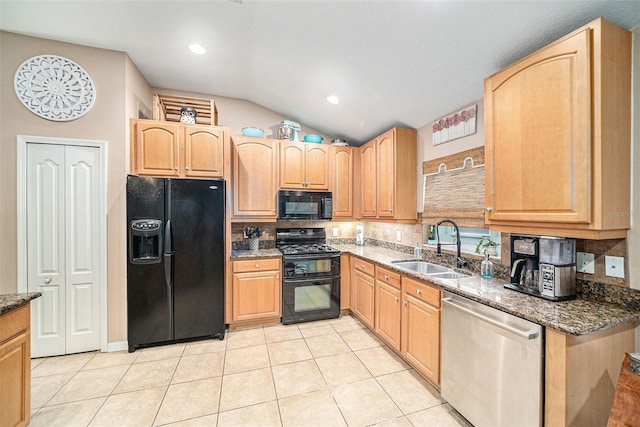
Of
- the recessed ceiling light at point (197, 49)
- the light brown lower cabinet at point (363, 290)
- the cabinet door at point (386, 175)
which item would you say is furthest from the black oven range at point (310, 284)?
the recessed ceiling light at point (197, 49)

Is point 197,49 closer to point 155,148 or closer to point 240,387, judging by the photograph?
point 155,148

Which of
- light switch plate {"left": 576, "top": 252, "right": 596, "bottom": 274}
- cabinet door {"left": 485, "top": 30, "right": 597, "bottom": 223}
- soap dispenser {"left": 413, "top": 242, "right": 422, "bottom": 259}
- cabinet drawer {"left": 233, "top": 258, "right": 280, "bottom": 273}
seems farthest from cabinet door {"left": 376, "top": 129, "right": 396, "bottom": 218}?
light switch plate {"left": 576, "top": 252, "right": 596, "bottom": 274}

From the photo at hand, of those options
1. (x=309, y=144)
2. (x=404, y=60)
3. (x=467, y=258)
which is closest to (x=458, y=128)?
(x=404, y=60)

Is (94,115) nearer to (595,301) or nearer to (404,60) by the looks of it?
(404,60)

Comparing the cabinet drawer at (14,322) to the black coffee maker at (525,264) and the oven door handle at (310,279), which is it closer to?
the oven door handle at (310,279)

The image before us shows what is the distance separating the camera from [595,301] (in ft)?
4.93

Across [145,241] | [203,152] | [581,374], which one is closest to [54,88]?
[203,152]

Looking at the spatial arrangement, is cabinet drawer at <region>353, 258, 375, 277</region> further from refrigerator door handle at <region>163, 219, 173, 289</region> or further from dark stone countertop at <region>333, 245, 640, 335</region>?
refrigerator door handle at <region>163, 219, 173, 289</region>

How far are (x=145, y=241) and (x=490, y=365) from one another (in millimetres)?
3070

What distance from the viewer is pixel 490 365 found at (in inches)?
59.0

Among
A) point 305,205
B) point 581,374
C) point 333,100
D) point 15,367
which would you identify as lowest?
point 15,367

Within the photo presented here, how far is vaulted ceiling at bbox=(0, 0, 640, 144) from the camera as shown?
1.57 metres

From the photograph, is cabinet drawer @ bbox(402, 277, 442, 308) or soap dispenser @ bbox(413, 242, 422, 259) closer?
cabinet drawer @ bbox(402, 277, 442, 308)

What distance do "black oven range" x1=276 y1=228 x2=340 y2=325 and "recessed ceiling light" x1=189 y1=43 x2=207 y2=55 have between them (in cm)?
236
